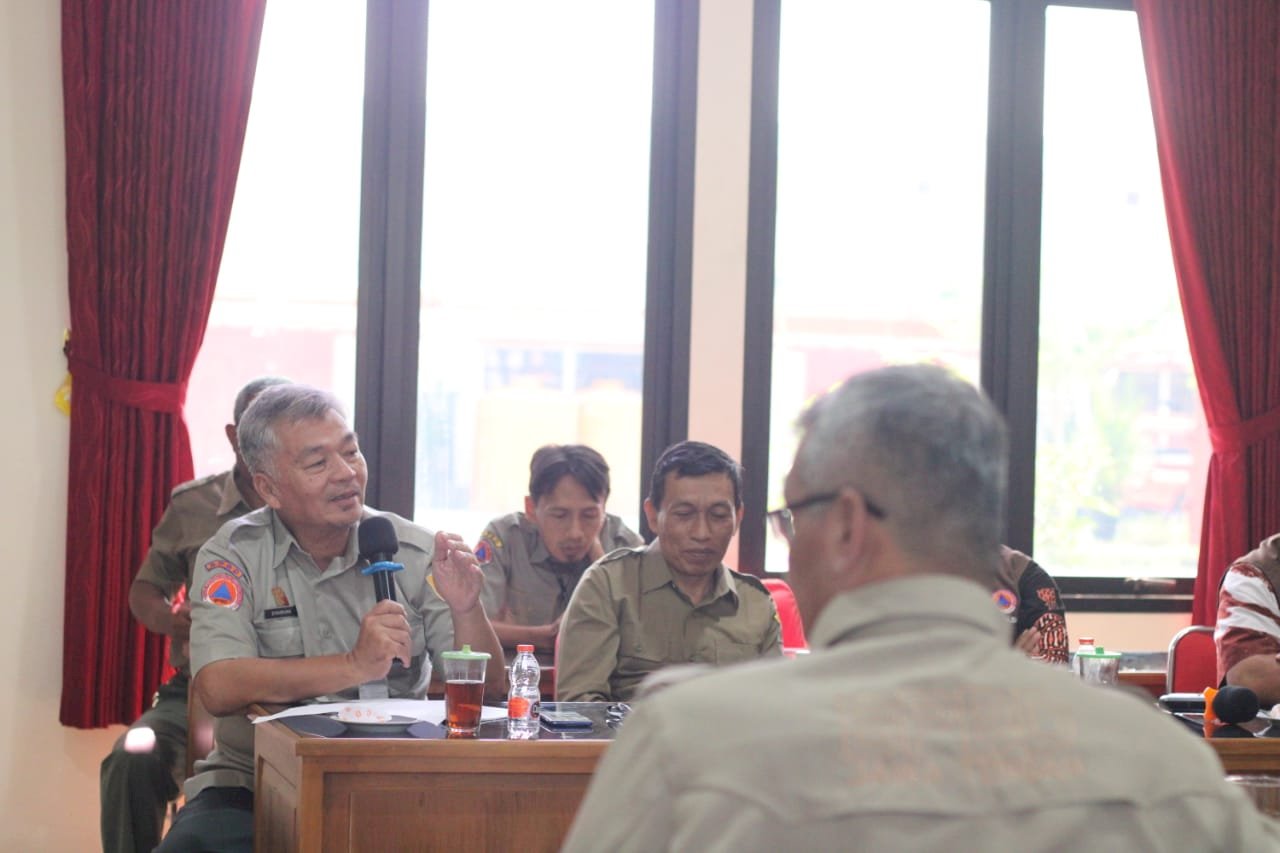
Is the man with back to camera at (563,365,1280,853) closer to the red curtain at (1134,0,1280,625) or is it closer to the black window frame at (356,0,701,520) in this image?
the black window frame at (356,0,701,520)

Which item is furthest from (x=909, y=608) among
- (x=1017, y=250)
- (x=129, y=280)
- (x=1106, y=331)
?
(x=1106, y=331)

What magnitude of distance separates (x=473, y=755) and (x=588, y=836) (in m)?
1.40

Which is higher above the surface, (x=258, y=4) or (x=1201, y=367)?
(x=258, y=4)

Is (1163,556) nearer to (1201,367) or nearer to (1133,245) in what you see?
(1201,367)

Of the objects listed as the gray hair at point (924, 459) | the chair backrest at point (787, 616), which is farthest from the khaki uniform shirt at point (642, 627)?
the gray hair at point (924, 459)

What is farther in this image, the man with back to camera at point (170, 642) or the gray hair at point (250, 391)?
the gray hair at point (250, 391)

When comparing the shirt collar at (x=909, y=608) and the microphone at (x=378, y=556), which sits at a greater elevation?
the shirt collar at (x=909, y=608)

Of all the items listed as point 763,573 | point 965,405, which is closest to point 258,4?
point 763,573

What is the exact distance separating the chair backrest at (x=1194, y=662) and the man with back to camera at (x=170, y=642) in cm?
255

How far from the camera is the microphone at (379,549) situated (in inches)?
110

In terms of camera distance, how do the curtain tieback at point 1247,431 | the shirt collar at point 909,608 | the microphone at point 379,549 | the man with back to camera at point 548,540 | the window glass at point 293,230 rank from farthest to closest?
the curtain tieback at point 1247,431
the window glass at point 293,230
the man with back to camera at point 548,540
the microphone at point 379,549
the shirt collar at point 909,608

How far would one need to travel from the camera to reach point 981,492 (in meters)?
1.16

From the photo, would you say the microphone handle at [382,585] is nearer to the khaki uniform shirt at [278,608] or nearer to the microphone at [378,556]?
the microphone at [378,556]

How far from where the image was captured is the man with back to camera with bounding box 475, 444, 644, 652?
4.34 m
